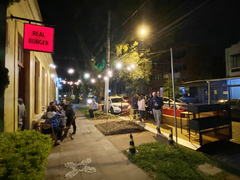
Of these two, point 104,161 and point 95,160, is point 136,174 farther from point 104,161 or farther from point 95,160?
point 95,160

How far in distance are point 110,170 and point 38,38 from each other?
485 centimetres

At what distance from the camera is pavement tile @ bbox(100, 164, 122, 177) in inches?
137

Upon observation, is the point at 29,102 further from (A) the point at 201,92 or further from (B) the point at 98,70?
(A) the point at 201,92

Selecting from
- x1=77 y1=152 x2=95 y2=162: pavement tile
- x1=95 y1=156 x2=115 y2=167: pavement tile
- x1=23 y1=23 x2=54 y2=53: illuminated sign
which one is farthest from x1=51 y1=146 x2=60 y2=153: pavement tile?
x1=23 y1=23 x2=54 y2=53: illuminated sign

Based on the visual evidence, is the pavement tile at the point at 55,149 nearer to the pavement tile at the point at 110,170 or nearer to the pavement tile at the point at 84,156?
the pavement tile at the point at 84,156

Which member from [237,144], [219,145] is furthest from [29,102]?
[237,144]

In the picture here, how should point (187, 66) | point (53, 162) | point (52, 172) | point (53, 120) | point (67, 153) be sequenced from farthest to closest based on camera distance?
point (187, 66), point (53, 120), point (67, 153), point (53, 162), point (52, 172)

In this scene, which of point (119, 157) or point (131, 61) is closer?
point (119, 157)

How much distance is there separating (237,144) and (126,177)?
464 centimetres

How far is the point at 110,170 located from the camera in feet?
11.9

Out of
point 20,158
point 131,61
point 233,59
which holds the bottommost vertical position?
point 20,158

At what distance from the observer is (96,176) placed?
335cm

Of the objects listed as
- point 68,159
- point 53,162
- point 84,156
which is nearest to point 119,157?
point 84,156

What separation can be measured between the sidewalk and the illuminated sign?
12.1 feet
